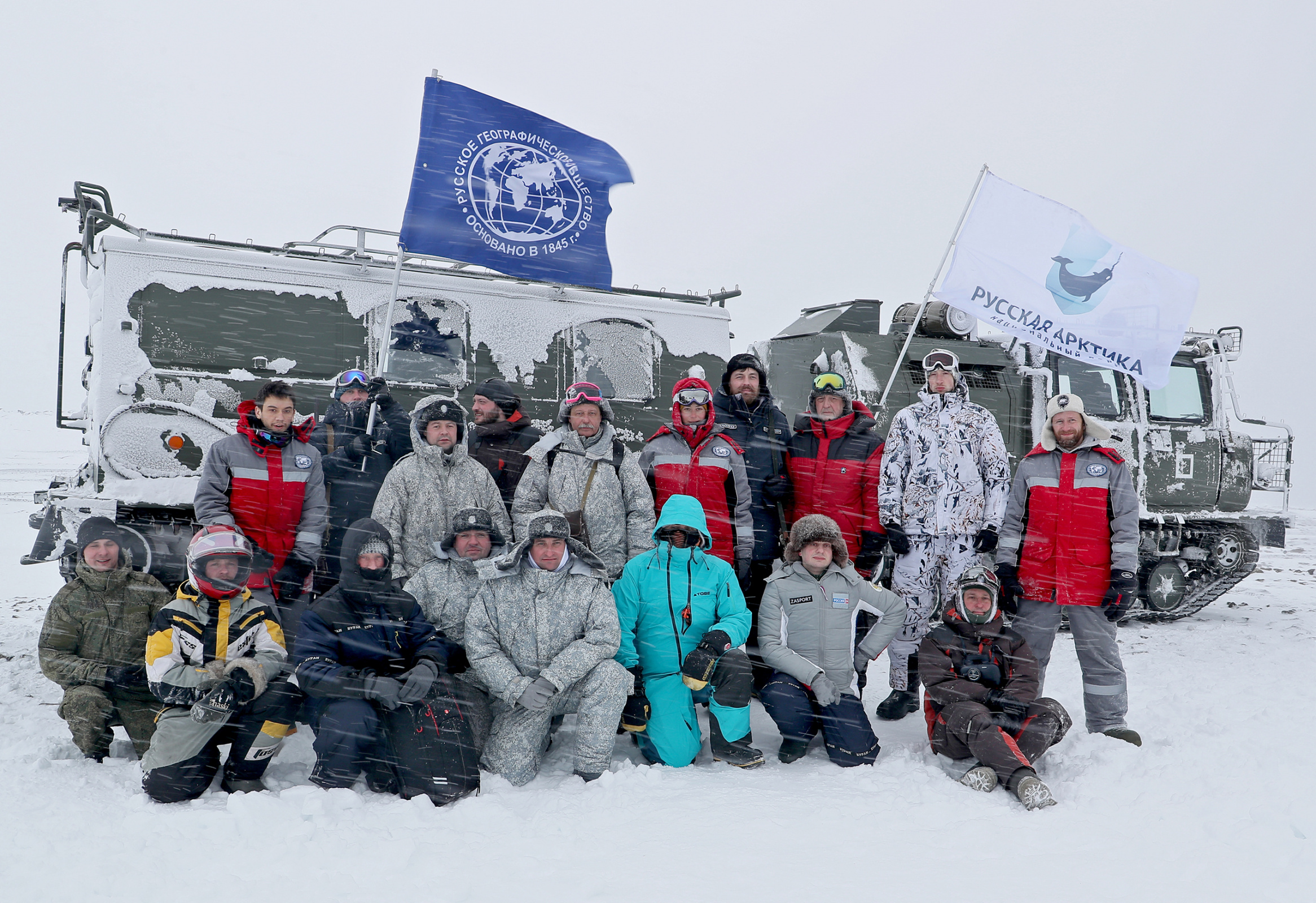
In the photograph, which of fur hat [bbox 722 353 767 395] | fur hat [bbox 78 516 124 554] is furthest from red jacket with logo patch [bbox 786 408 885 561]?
fur hat [bbox 78 516 124 554]

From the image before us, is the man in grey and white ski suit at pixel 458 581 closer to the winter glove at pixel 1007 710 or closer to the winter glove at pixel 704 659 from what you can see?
the winter glove at pixel 704 659

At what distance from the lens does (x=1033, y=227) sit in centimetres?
596

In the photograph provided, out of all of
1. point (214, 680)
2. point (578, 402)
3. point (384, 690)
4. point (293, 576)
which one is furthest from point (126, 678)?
point (578, 402)

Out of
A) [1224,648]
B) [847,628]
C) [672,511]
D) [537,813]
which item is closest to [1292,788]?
→ [847,628]

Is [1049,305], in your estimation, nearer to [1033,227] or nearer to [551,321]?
[1033,227]

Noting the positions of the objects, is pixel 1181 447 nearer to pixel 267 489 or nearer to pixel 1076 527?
pixel 1076 527

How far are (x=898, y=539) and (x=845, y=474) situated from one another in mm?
481

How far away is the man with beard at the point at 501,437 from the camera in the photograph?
15.7 ft

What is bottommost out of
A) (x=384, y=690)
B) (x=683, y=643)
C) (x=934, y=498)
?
(x=384, y=690)

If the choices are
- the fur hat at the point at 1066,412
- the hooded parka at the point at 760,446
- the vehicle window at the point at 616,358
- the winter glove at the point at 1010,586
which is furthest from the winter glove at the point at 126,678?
the fur hat at the point at 1066,412

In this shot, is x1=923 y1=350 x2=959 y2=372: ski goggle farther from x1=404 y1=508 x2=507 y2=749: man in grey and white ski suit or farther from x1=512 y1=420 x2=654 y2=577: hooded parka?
x1=404 y1=508 x2=507 y2=749: man in grey and white ski suit

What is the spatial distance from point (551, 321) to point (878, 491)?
8.87 feet

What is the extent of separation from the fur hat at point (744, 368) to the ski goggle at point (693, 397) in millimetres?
430

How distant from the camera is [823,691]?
3953 mm
